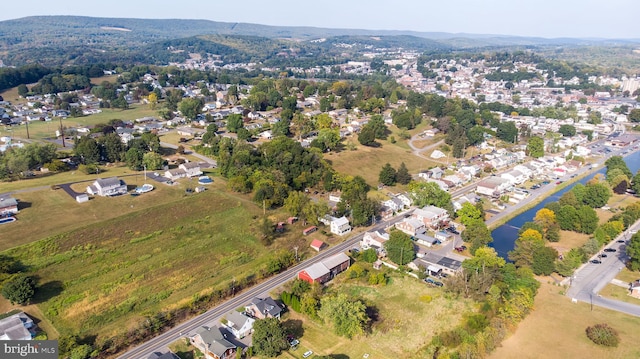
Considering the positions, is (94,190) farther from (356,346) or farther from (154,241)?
(356,346)

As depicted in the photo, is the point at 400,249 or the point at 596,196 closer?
the point at 400,249

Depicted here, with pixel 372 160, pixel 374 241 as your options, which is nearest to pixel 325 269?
pixel 374 241

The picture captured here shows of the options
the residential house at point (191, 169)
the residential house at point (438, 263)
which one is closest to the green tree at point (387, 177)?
the residential house at point (438, 263)

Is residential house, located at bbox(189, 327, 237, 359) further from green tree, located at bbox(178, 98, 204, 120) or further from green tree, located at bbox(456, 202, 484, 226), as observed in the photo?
green tree, located at bbox(178, 98, 204, 120)

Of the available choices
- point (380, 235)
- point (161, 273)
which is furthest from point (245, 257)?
point (380, 235)

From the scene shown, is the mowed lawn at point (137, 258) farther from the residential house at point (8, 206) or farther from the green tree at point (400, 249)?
the green tree at point (400, 249)

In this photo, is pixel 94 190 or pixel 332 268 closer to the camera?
pixel 332 268

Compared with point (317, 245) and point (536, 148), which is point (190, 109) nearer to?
point (317, 245)
